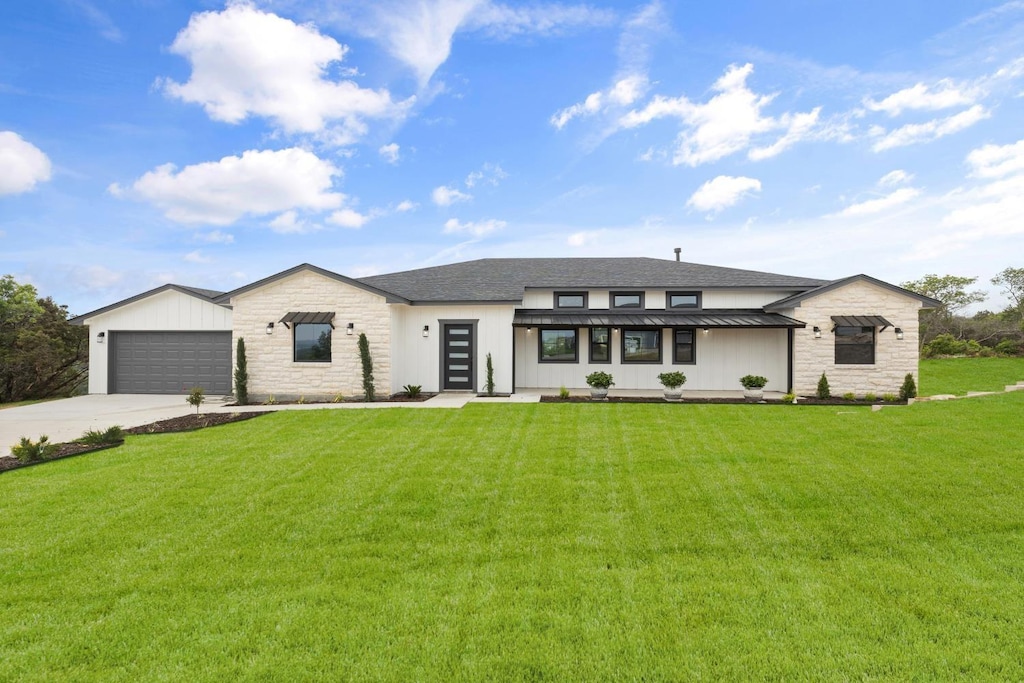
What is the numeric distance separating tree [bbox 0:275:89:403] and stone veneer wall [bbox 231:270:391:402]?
29.8 feet

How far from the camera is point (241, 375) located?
43.9 feet

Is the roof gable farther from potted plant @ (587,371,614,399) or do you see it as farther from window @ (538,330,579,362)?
window @ (538,330,579,362)

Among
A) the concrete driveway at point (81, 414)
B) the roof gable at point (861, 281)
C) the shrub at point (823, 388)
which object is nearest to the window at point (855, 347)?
the shrub at point (823, 388)

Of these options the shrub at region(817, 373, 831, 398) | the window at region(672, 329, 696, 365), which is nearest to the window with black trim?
the window at region(672, 329, 696, 365)

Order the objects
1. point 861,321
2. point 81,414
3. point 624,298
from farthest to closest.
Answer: point 624,298 → point 861,321 → point 81,414

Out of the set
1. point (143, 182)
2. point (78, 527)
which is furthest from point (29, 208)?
point (78, 527)

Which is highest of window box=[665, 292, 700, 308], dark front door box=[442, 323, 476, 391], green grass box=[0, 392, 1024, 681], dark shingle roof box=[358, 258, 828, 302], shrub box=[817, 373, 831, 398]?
dark shingle roof box=[358, 258, 828, 302]

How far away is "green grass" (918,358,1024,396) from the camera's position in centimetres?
1541

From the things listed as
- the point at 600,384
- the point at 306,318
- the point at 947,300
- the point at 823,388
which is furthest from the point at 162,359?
the point at 947,300

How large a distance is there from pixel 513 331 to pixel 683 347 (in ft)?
21.3

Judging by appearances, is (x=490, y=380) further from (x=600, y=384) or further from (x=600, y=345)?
(x=600, y=345)

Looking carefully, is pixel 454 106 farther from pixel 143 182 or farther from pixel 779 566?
pixel 779 566

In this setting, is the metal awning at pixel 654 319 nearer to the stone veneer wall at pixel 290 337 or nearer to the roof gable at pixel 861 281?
the roof gable at pixel 861 281

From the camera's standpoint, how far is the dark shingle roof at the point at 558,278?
15.0 meters
